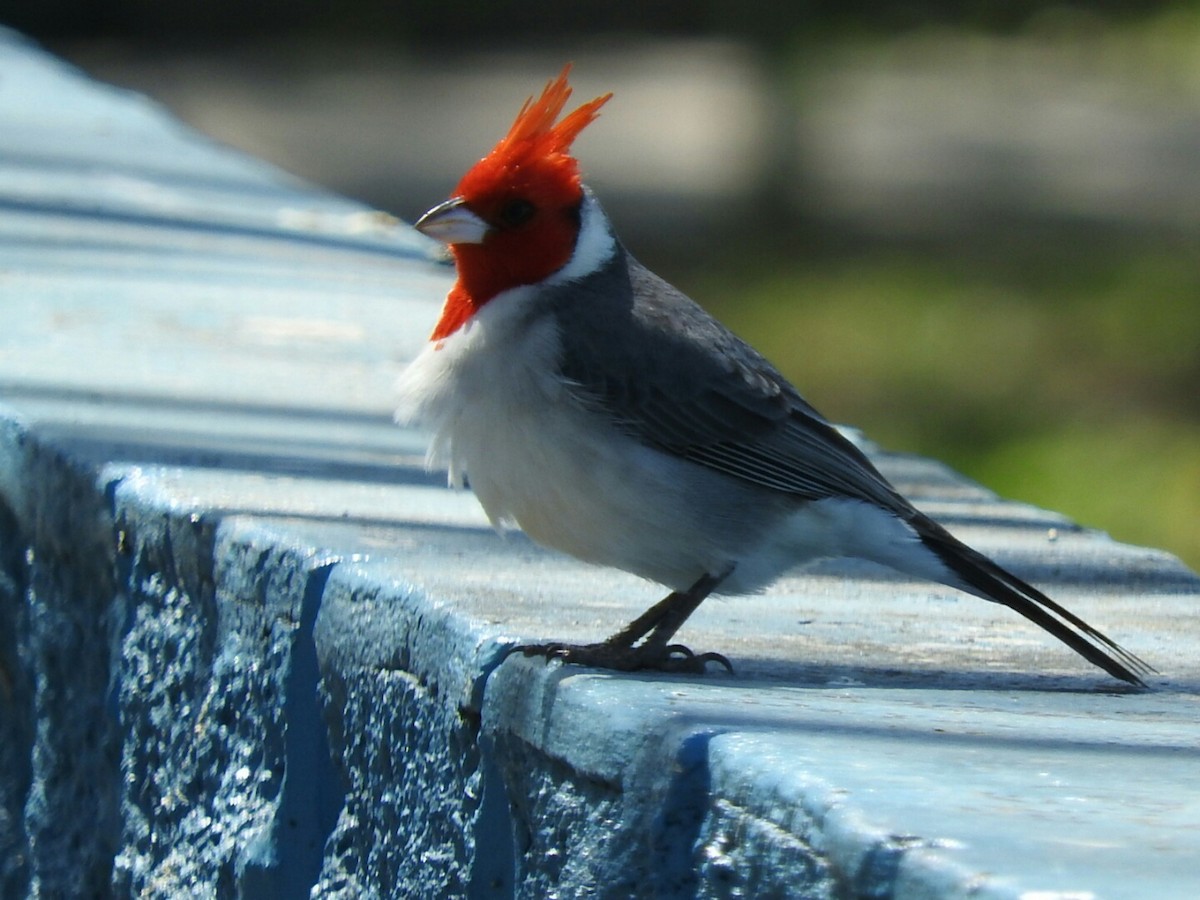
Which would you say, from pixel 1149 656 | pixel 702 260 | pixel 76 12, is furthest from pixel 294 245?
pixel 76 12

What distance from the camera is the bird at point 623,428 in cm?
283

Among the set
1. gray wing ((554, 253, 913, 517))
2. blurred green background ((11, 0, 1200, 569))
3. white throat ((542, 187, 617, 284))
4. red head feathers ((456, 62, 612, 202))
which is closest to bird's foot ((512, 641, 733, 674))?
gray wing ((554, 253, 913, 517))

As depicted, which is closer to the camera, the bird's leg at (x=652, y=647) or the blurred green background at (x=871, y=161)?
the bird's leg at (x=652, y=647)

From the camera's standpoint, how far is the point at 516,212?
3215 mm

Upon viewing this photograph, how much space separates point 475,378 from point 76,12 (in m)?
19.6

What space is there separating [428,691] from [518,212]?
0.99 metres

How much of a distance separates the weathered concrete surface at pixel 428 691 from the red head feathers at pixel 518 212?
1.39 ft

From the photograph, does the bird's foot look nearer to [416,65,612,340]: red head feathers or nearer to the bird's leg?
the bird's leg

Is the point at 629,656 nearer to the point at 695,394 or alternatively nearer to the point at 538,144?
the point at 695,394

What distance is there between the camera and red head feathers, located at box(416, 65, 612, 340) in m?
3.17

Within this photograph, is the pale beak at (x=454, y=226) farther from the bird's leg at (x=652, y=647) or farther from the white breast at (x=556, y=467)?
the bird's leg at (x=652, y=647)

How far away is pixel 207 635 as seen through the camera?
9.68 ft

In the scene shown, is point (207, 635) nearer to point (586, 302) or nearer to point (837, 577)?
point (586, 302)

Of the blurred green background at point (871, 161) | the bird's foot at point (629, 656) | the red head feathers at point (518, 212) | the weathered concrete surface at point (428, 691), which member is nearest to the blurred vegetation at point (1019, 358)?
the blurred green background at point (871, 161)
